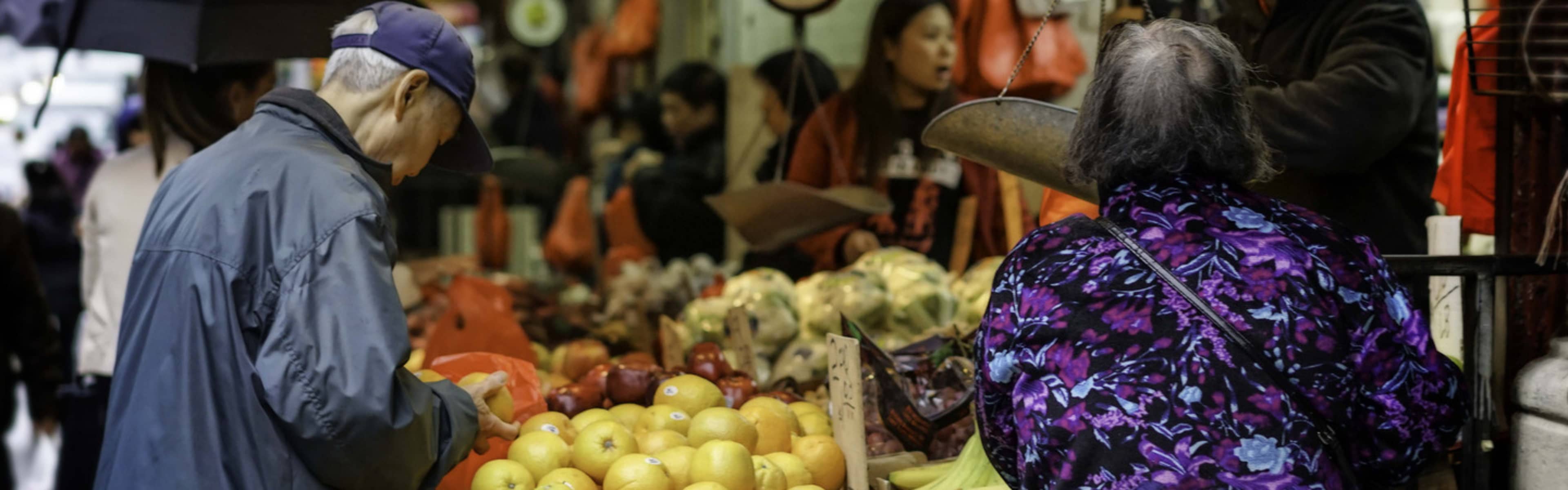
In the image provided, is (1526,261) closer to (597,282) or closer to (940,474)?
(940,474)

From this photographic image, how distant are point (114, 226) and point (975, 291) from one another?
7.87ft

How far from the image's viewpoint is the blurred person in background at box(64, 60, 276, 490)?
3525 millimetres

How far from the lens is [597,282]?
671 cm

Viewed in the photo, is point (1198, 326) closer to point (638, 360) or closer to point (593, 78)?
point (638, 360)

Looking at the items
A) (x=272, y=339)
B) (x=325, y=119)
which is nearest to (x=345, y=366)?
(x=272, y=339)

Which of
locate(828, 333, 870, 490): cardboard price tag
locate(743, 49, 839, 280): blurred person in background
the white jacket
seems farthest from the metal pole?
the white jacket

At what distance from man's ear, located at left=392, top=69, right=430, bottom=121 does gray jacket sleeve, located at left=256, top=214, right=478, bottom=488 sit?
26 centimetres

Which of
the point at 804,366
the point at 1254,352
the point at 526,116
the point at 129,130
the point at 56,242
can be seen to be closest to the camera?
the point at 1254,352

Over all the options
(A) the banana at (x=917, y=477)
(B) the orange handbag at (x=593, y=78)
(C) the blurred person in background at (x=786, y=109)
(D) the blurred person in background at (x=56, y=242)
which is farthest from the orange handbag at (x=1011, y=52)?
(D) the blurred person in background at (x=56, y=242)

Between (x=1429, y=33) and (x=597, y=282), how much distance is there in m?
4.55

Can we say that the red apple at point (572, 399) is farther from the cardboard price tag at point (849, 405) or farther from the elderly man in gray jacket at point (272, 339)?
the elderly man in gray jacket at point (272, 339)

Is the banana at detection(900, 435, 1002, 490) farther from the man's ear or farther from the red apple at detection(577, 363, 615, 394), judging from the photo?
the man's ear

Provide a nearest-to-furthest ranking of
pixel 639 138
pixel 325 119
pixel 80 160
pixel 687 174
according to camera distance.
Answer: pixel 325 119, pixel 687 174, pixel 639 138, pixel 80 160

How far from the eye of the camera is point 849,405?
8.21ft
